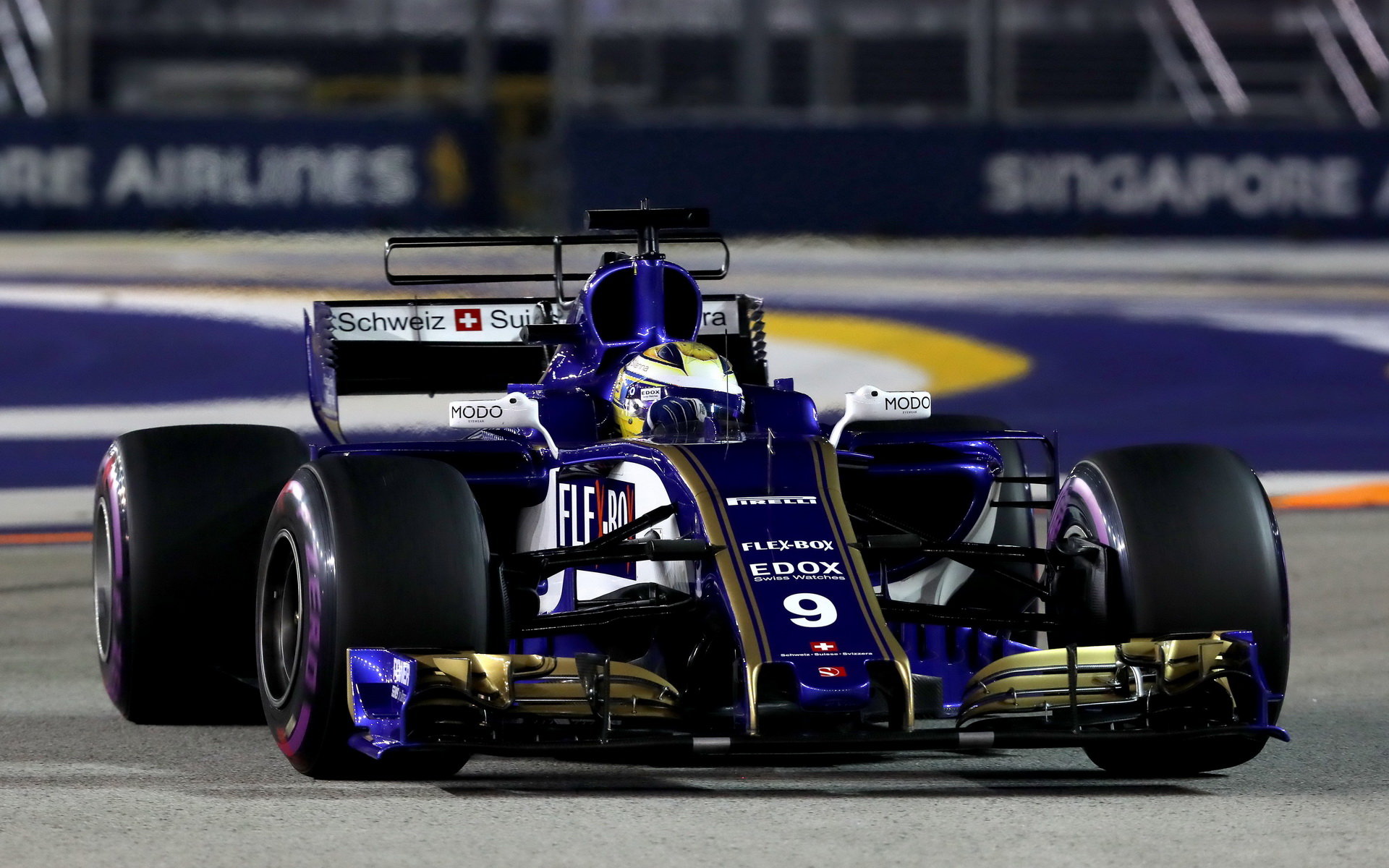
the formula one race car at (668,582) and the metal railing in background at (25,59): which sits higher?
the metal railing in background at (25,59)

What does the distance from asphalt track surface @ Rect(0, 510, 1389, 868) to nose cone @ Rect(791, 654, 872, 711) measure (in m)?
0.26

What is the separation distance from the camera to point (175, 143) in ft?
81.1

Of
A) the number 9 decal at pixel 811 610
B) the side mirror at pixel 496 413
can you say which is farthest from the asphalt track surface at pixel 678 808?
the side mirror at pixel 496 413

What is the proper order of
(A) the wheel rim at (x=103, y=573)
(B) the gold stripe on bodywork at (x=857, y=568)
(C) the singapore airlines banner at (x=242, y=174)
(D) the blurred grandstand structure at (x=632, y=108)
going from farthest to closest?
(C) the singapore airlines banner at (x=242, y=174) < (D) the blurred grandstand structure at (x=632, y=108) < (A) the wheel rim at (x=103, y=573) < (B) the gold stripe on bodywork at (x=857, y=568)

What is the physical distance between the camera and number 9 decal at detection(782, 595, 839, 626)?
5906mm

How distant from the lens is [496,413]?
685 cm

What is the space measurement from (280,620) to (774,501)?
1373mm

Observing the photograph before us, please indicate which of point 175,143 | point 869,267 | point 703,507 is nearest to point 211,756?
point 703,507

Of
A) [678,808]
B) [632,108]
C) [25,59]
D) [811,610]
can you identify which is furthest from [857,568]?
[25,59]

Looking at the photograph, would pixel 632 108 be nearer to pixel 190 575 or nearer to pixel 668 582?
pixel 190 575

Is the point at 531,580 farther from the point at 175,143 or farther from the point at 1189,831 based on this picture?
the point at 175,143

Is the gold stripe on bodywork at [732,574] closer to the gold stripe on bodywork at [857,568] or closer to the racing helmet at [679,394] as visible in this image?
the gold stripe on bodywork at [857,568]

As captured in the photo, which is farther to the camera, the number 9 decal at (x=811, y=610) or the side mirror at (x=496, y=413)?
the side mirror at (x=496, y=413)

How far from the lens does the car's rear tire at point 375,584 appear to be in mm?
5961
